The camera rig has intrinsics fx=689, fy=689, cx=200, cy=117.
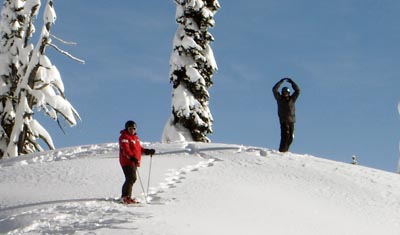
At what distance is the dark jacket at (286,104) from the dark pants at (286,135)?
5.3 inches

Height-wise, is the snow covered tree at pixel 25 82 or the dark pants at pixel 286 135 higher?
the snow covered tree at pixel 25 82

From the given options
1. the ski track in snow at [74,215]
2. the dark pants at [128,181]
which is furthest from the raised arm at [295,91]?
the dark pants at [128,181]

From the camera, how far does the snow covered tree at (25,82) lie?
2677 centimetres

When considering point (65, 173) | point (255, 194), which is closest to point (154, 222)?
point (255, 194)

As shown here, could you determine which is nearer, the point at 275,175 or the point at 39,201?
the point at 39,201

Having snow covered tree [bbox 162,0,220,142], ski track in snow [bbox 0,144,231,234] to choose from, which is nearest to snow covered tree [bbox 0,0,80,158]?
snow covered tree [bbox 162,0,220,142]

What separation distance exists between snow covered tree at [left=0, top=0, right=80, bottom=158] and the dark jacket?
11.3m

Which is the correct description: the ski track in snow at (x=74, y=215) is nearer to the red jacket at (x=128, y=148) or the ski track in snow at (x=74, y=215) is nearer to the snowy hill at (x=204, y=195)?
the snowy hill at (x=204, y=195)

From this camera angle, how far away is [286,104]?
1848cm

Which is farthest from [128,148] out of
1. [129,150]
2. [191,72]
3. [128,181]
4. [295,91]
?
[191,72]

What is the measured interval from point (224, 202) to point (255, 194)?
120 centimetres

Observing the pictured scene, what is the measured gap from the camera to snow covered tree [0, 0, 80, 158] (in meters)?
26.8

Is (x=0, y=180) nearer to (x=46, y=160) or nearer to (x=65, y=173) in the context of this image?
(x=65, y=173)

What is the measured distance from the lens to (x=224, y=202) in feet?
45.3
